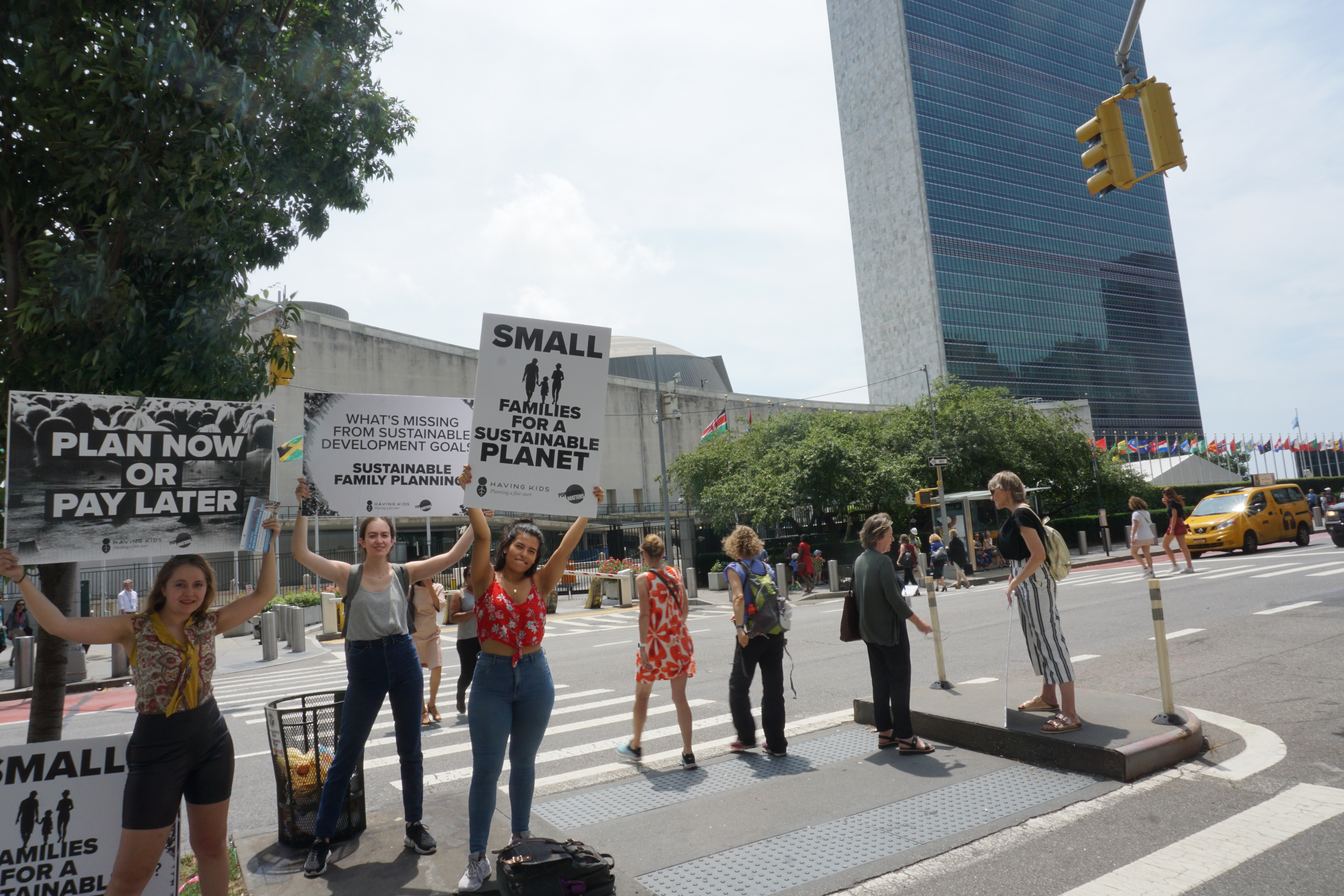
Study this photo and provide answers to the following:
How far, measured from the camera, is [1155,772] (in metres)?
5.51

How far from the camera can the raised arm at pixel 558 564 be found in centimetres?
442

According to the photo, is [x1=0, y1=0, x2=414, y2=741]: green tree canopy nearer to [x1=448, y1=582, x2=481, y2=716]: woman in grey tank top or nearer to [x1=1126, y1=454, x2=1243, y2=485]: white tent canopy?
[x1=448, y1=582, x2=481, y2=716]: woman in grey tank top

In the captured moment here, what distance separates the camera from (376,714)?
14.6ft

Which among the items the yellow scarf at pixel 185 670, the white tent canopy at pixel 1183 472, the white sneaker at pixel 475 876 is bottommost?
the white sneaker at pixel 475 876

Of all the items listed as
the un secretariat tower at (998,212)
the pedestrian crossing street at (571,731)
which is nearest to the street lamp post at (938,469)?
the pedestrian crossing street at (571,731)

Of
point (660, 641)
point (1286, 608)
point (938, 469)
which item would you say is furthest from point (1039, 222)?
point (660, 641)

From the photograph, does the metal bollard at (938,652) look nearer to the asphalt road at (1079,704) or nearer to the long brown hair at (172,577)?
the asphalt road at (1079,704)

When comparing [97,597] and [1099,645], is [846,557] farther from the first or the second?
[97,597]

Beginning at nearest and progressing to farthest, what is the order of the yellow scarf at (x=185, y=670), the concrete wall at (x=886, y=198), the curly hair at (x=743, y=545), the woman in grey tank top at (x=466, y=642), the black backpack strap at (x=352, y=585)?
the yellow scarf at (x=185, y=670) < the black backpack strap at (x=352, y=585) < the curly hair at (x=743, y=545) < the woman in grey tank top at (x=466, y=642) < the concrete wall at (x=886, y=198)

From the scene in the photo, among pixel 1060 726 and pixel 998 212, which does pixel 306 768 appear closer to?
pixel 1060 726

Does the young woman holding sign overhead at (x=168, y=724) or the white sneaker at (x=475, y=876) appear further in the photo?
the white sneaker at (x=475, y=876)

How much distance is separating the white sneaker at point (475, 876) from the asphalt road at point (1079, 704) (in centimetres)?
194

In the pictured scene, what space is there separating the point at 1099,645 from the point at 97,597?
1351 inches

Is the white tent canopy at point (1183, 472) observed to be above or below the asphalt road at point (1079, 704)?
above
